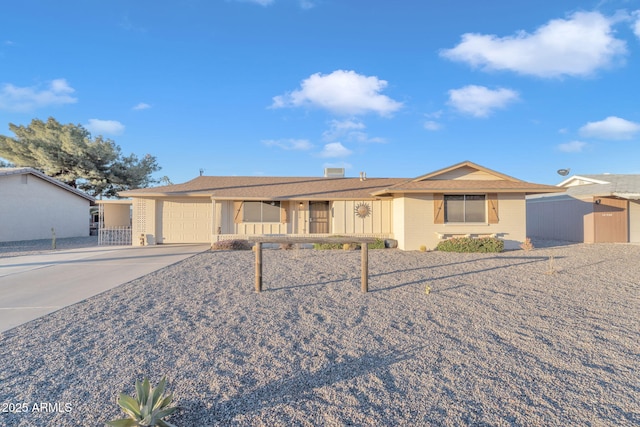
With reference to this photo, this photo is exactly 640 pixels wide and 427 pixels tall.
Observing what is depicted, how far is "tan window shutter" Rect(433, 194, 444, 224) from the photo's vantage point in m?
12.6

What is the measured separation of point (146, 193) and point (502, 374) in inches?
583

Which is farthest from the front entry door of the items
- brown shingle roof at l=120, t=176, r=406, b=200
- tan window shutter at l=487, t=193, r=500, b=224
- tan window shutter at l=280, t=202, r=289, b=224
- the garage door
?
tan window shutter at l=487, t=193, r=500, b=224

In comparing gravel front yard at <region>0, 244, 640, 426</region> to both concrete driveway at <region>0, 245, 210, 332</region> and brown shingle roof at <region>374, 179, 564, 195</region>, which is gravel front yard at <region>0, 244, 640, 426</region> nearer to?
concrete driveway at <region>0, 245, 210, 332</region>

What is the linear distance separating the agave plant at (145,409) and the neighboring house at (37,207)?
20143mm

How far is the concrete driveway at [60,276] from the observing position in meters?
5.35

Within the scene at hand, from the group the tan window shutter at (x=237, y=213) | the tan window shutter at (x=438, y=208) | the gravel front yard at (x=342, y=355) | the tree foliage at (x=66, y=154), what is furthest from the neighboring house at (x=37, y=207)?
the tan window shutter at (x=438, y=208)

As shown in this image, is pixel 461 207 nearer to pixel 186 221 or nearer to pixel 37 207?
pixel 186 221

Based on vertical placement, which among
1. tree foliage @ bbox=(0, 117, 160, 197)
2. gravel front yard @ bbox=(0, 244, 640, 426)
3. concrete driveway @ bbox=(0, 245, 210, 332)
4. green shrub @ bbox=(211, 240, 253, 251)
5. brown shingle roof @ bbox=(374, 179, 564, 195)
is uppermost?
tree foliage @ bbox=(0, 117, 160, 197)

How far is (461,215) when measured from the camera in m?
12.8

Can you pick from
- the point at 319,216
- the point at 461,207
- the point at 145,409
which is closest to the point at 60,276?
the point at 145,409

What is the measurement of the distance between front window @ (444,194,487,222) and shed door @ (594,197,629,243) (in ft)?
25.2

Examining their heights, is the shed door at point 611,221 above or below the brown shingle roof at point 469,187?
below

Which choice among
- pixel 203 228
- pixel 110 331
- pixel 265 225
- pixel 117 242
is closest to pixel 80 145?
pixel 117 242

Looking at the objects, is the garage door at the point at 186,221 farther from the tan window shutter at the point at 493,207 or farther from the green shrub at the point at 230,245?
the tan window shutter at the point at 493,207
